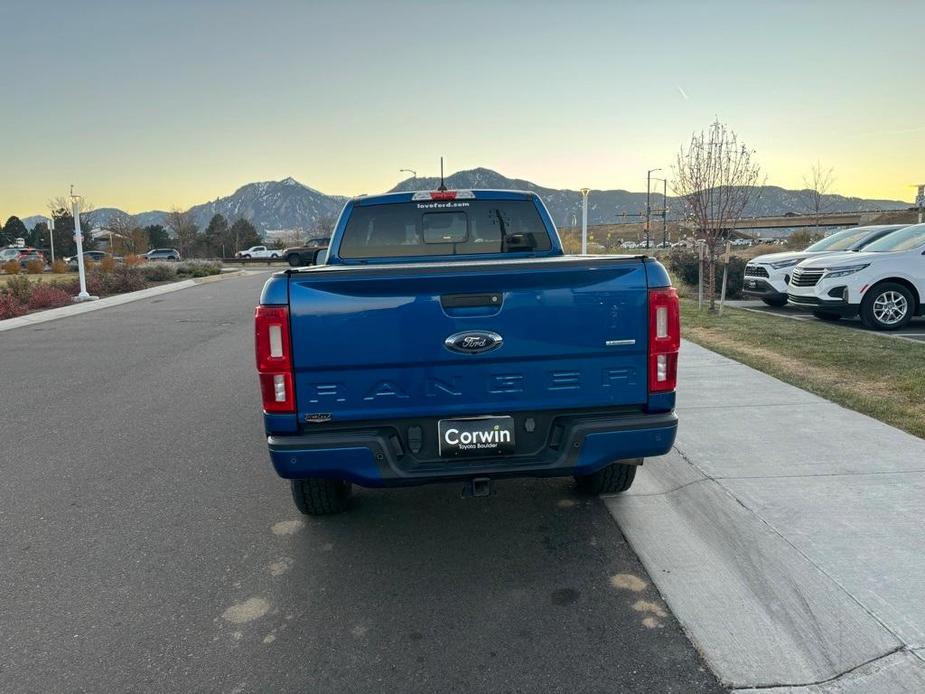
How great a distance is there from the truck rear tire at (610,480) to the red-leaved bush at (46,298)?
19.4 meters

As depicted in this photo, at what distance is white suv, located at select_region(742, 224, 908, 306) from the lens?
12.9 metres

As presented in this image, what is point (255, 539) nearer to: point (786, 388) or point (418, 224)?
point (418, 224)

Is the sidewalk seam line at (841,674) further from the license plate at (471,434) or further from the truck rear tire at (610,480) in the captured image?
the truck rear tire at (610,480)

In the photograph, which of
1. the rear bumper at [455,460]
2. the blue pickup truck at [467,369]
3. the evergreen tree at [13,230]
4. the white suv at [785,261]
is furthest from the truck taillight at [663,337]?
the evergreen tree at [13,230]

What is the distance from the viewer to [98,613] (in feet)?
10.4

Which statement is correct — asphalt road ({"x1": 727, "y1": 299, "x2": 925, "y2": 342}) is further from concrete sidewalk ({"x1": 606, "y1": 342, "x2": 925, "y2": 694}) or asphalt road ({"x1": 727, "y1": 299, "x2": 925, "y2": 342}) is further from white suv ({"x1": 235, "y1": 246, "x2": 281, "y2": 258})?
white suv ({"x1": 235, "y1": 246, "x2": 281, "y2": 258})

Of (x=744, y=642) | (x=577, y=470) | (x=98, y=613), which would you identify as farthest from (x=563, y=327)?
(x=98, y=613)

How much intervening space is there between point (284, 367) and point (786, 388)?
546 centimetres

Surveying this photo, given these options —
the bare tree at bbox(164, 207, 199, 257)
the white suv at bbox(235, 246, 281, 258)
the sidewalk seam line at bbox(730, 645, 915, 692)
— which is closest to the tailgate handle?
the sidewalk seam line at bbox(730, 645, 915, 692)

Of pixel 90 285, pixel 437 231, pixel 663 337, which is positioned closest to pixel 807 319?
pixel 437 231

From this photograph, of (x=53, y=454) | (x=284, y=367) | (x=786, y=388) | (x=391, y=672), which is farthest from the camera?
(x=786, y=388)

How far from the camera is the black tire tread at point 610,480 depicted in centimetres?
423

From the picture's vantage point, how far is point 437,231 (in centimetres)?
521

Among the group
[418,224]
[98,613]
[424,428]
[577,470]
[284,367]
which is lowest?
[98,613]
